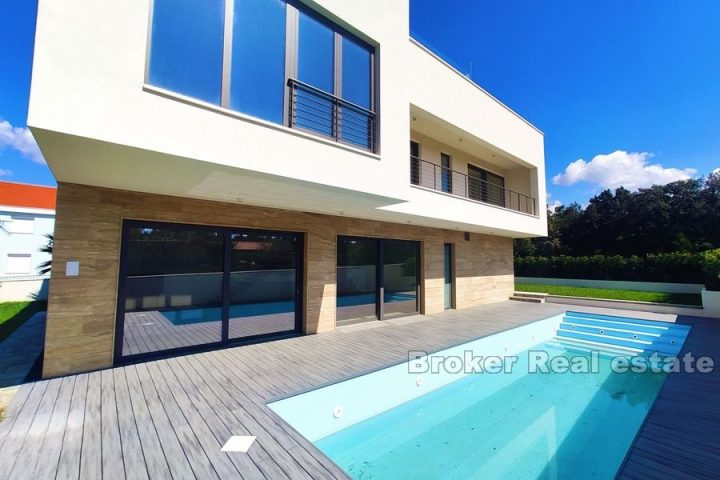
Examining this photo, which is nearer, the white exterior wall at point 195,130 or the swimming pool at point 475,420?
the white exterior wall at point 195,130

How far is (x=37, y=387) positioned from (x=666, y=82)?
2269 cm

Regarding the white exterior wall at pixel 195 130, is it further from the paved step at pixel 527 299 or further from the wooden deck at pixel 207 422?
the paved step at pixel 527 299

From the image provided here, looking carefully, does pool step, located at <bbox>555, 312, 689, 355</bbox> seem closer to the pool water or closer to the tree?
the pool water

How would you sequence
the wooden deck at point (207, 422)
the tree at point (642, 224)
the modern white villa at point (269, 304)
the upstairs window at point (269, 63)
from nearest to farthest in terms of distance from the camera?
1. the wooden deck at point (207, 422)
2. the modern white villa at point (269, 304)
3. the upstairs window at point (269, 63)
4. the tree at point (642, 224)

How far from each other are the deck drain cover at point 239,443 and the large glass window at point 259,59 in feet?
14.0

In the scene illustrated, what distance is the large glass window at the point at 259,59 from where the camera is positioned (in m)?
4.68

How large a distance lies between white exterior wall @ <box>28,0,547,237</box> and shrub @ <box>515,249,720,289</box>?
48.6 ft

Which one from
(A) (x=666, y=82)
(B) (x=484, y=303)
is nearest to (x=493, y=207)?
(B) (x=484, y=303)

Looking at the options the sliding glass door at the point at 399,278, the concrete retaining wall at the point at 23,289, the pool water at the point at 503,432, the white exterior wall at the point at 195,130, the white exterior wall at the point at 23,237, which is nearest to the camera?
the white exterior wall at the point at 195,130

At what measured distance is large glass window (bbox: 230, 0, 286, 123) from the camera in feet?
15.4

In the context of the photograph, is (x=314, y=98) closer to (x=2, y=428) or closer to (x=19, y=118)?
(x=19, y=118)

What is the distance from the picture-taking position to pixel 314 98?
585 cm

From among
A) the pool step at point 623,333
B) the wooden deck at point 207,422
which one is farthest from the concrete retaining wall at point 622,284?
the wooden deck at point 207,422

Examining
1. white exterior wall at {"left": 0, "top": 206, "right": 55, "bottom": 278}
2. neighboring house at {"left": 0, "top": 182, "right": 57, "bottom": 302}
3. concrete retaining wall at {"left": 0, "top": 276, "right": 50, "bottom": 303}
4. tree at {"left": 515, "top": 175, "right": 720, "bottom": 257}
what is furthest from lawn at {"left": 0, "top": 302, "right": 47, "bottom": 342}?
tree at {"left": 515, "top": 175, "right": 720, "bottom": 257}
